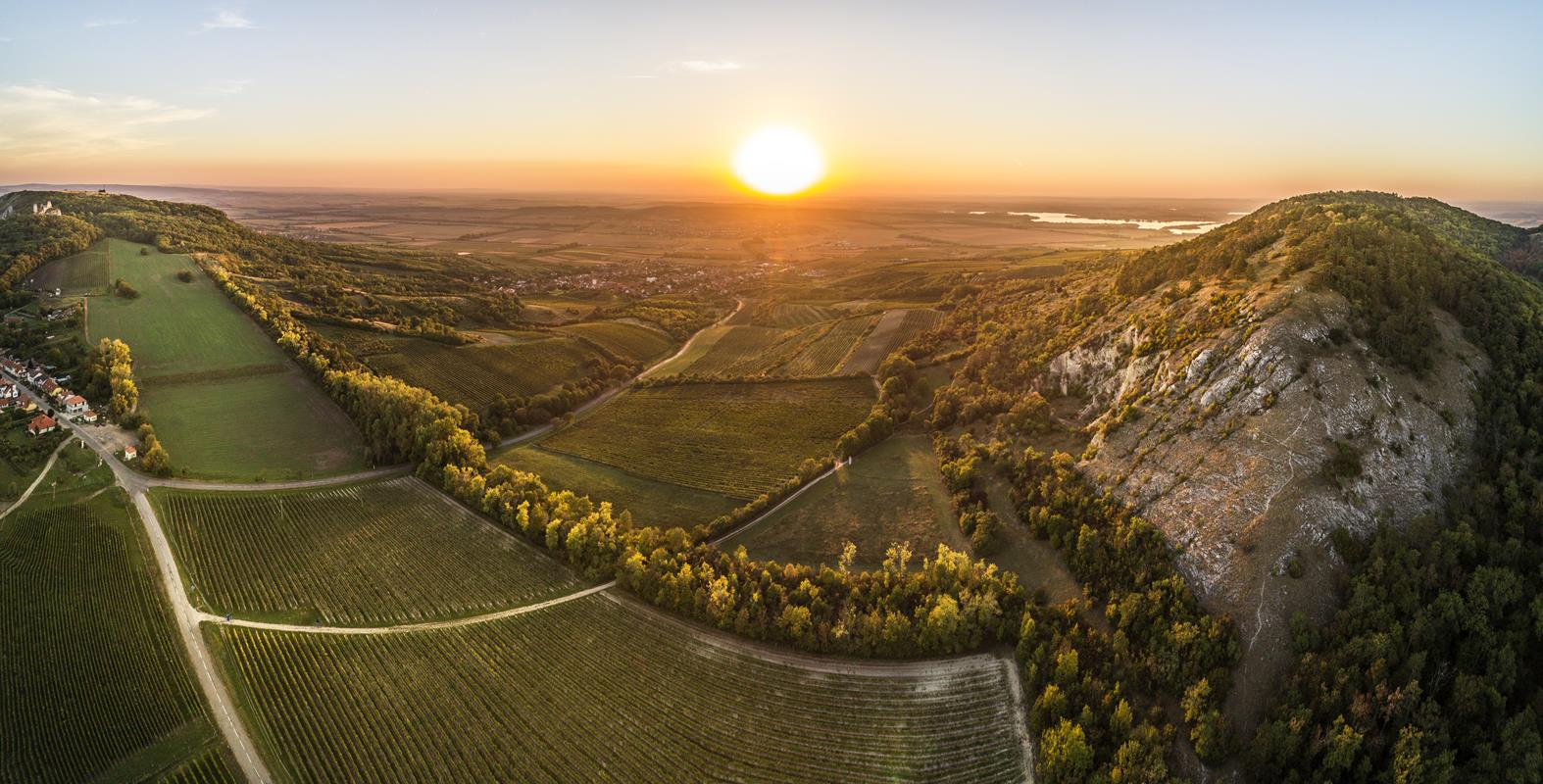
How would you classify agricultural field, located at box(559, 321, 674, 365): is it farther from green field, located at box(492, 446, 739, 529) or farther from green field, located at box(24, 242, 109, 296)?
green field, located at box(24, 242, 109, 296)

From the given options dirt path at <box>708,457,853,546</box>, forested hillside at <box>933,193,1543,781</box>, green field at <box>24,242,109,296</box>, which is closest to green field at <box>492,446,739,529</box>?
dirt path at <box>708,457,853,546</box>

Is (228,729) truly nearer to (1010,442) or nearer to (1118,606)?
(1118,606)

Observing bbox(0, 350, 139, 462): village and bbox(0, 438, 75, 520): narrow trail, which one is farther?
bbox(0, 350, 139, 462): village

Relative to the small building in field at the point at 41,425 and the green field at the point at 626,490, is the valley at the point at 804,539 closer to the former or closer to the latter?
the green field at the point at 626,490

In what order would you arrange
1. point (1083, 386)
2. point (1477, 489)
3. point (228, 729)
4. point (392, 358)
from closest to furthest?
1. point (228, 729)
2. point (1477, 489)
3. point (1083, 386)
4. point (392, 358)

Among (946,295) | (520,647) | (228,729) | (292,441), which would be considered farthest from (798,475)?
(946,295)

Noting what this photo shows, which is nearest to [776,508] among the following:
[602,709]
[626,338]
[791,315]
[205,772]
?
[602,709]
